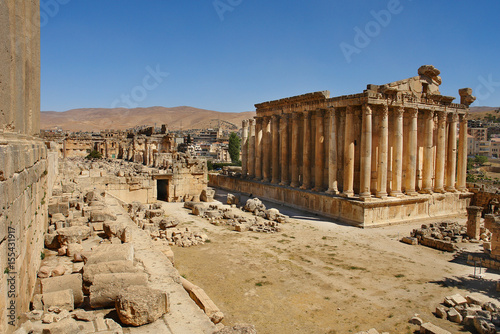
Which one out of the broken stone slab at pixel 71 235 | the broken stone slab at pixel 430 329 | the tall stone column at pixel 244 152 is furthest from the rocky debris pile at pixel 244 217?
the tall stone column at pixel 244 152

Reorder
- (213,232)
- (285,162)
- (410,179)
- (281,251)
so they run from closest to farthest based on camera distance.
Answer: (281,251) → (213,232) → (410,179) → (285,162)

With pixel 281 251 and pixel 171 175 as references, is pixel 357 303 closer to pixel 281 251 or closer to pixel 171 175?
pixel 281 251

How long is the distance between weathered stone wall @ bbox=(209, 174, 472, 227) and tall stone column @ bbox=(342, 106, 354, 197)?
2.86ft

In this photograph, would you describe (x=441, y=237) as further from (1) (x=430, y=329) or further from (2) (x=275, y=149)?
(2) (x=275, y=149)

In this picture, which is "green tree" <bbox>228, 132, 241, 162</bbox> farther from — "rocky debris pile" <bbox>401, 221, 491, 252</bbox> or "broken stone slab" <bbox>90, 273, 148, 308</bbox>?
"broken stone slab" <bbox>90, 273, 148, 308</bbox>

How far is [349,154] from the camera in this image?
21.3 metres

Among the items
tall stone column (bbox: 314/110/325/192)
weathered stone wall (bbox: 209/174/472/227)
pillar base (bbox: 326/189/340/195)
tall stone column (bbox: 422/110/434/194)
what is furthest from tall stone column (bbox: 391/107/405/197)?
tall stone column (bbox: 314/110/325/192)

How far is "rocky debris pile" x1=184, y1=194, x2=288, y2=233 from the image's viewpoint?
18484 millimetres

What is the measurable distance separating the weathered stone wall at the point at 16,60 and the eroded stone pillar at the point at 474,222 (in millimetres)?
18348

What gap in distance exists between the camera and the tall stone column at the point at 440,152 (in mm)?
23609

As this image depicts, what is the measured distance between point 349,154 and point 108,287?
1787 cm

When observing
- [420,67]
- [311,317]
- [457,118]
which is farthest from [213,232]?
[457,118]

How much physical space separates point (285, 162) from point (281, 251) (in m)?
13.6

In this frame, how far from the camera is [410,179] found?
2212 cm
